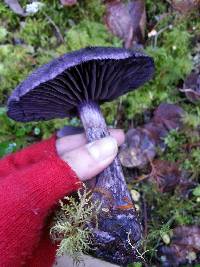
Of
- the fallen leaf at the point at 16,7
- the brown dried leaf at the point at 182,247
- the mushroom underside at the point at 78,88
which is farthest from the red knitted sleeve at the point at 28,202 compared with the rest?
the fallen leaf at the point at 16,7

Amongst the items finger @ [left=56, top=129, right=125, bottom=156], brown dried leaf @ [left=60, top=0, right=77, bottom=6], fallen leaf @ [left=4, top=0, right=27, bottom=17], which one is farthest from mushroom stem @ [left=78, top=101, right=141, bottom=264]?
fallen leaf @ [left=4, top=0, right=27, bottom=17]

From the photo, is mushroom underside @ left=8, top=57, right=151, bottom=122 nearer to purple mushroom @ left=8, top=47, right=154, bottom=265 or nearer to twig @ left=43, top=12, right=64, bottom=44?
purple mushroom @ left=8, top=47, right=154, bottom=265

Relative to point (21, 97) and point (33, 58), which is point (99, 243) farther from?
point (33, 58)

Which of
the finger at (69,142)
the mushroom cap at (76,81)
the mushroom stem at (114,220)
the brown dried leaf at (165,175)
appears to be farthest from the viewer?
the brown dried leaf at (165,175)

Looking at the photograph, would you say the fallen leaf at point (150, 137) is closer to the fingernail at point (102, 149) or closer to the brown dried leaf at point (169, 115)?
the brown dried leaf at point (169, 115)

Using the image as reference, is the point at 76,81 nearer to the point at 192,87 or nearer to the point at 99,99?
the point at 99,99

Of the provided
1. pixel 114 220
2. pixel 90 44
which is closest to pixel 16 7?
pixel 90 44
